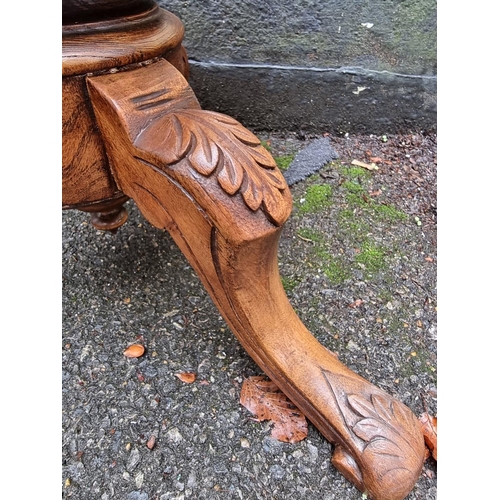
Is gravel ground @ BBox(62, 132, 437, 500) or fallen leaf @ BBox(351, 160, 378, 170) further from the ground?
fallen leaf @ BBox(351, 160, 378, 170)

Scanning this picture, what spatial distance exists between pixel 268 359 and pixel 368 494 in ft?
0.74

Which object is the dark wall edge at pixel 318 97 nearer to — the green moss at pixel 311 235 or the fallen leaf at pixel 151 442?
the green moss at pixel 311 235

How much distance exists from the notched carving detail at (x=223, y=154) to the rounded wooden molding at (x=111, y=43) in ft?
0.33

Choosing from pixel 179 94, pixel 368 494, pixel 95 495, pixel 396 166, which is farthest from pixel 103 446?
pixel 396 166

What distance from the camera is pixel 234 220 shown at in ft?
1.93

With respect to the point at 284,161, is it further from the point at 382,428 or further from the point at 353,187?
the point at 382,428

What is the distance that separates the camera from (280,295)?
734mm

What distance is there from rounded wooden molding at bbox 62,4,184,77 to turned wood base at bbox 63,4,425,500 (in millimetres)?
13

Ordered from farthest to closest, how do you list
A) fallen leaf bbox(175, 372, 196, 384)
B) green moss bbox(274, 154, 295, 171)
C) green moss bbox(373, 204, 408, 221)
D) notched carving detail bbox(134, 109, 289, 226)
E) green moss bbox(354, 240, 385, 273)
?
green moss bbox(274, 154, 295, 171) → green moss bbox(373, 204, 408, 221) → green moss bbox(354, 240, 385, 273) → fallen leaf bbox(175, 372, 196, 384) → notched carving detail bbox(134, 109, 289, 226)

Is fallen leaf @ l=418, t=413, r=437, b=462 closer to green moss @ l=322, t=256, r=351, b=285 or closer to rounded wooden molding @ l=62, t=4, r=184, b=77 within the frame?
green moss @ l=322, t=256, r=351, b=285

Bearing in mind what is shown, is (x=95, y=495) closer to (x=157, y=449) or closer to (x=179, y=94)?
(x=157, y=449)

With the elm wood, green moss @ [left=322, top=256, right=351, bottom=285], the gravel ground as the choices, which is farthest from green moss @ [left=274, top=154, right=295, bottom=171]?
the elm wood

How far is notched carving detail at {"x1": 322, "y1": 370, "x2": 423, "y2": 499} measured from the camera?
663 mm

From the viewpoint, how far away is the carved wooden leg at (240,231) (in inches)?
23.5
